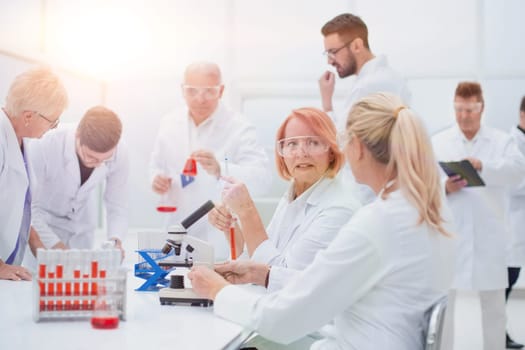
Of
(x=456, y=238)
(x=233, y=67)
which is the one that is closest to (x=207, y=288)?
(x=456, y=238)

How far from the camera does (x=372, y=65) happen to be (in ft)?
10.2

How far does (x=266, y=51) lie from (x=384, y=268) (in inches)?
148

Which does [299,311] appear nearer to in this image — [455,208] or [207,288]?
[207,288]

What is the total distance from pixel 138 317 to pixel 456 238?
744 mm

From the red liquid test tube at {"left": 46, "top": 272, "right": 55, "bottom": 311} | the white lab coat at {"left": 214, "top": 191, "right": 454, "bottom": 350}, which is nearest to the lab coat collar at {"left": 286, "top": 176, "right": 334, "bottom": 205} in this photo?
the white lab coat at {"left": 214, "top": 191, "right": 454, "bottom": 350}

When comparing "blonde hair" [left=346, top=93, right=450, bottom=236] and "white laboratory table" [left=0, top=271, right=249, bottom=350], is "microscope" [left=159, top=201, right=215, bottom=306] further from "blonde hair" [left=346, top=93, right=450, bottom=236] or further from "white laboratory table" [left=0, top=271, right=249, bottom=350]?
"blonde hair" [left=346, top=93, right=450, bottom=236]

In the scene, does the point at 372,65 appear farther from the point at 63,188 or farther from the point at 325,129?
the point at 63,188

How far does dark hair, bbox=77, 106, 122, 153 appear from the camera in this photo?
2.67 meters

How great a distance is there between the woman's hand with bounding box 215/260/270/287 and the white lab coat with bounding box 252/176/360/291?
0.04 meters

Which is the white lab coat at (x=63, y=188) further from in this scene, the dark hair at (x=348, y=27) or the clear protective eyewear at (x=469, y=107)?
the clear protective eyewear at (x=469, y=107)

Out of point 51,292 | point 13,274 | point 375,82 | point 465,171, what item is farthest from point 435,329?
point 465,171

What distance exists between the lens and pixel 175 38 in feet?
16.1

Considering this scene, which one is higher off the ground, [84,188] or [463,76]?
[463,76]

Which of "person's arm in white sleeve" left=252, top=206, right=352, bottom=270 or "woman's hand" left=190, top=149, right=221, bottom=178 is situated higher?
"woman's hand" left=190, top=149, right=221, bottom=178
